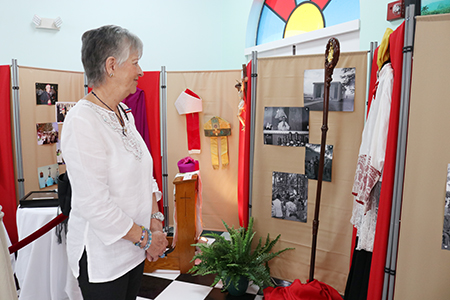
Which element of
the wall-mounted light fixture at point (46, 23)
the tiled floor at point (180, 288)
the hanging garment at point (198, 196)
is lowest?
the tiled floor at point (180, 288)

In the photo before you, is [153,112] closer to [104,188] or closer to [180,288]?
[180,288]

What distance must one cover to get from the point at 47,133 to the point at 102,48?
2.63 m

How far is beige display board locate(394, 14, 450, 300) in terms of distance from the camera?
4.66 feet

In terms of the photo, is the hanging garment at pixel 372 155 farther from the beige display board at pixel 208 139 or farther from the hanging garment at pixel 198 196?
the beige display board at pixel 208 139

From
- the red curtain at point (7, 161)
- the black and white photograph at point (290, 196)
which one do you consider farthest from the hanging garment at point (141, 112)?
the black and white photograph at point (290, 196)

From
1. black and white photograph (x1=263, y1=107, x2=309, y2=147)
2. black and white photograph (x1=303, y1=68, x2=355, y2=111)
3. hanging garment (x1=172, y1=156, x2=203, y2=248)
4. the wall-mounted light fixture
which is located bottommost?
hanging garment (x1=172, y1=156, x2=203, y2=248)

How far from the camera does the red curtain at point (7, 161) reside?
312 centimetres

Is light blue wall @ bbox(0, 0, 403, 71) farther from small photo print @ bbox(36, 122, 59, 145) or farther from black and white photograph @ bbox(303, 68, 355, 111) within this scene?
black and white photograph @ bbox(303, 68, 355, 111)

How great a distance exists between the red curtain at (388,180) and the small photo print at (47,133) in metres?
3.20

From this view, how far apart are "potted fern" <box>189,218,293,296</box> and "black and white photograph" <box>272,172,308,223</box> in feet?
0.66

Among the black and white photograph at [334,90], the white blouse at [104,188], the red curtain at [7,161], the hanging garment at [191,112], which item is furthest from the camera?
the hanging garment at [191,112]

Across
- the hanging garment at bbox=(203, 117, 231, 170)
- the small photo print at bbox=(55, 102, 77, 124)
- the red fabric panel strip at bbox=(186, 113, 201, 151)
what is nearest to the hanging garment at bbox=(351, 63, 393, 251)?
the hanging garment at bbox=(203, 117, 231, 170)

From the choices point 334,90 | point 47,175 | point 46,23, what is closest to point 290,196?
point 334,90

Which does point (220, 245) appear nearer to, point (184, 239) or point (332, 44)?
point (184, 239)
